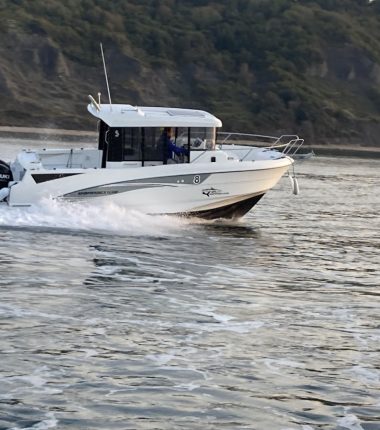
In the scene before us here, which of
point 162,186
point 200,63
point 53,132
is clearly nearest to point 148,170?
point 162,186

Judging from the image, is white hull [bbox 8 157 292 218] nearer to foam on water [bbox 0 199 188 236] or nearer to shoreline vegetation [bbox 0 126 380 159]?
foam on water [bbox 0 199 188 236]

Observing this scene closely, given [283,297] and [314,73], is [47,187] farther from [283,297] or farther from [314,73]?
[314,73]

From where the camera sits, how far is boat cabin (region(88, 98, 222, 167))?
2447 cm

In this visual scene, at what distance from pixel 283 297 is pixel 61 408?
6967 millimetres

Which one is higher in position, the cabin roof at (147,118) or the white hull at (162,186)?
the cabin roof at (147,118)

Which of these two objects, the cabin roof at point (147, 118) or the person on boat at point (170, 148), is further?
Result: the person on boat at point (170, 148)

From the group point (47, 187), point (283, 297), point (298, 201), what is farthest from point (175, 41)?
point (283, 297)

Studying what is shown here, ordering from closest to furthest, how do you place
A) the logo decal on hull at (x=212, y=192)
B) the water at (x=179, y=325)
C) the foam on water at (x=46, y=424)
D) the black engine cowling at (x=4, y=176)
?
the foam on water at (x=46, y=424) → the water at (x=179, y=325) → the black engine cowling at (x=4, y=176) → the logo decal on hull at (x=212, y=192)

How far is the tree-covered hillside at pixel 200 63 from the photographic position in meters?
97.5

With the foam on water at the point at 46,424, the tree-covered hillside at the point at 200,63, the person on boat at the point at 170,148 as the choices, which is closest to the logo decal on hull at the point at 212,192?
the person on boat at the point at 170,148

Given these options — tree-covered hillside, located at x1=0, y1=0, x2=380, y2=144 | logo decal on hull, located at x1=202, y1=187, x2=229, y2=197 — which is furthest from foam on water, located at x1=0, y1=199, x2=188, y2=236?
tree-covered hillside, located at x1=0, y1=0, x2=380, y2=144

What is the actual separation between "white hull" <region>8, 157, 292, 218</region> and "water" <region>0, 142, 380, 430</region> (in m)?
0.34

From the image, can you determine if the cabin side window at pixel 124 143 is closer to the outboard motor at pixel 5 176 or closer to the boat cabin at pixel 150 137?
the boat cabin at pixel 150 137

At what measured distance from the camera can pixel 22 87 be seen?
315ft
